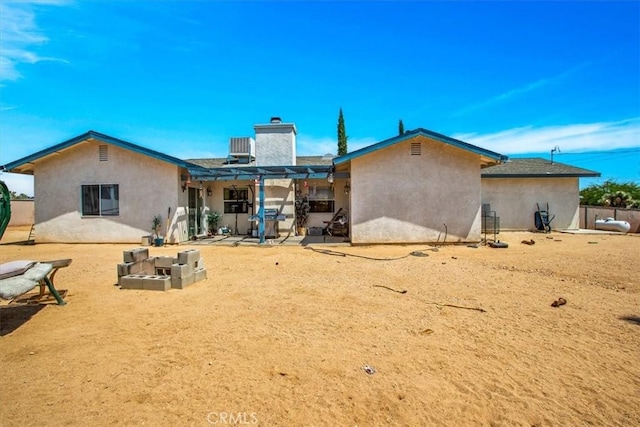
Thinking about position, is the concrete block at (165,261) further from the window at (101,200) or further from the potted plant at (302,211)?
the potted plant at (302,211)

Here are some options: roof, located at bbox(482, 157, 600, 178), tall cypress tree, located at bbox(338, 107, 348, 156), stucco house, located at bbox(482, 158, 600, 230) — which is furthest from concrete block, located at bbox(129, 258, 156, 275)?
tall cypress tree, located at bbox(338, 107, 348, 156)

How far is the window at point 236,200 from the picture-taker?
14711mm

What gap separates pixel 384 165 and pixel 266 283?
22.1ft

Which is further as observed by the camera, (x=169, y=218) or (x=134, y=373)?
(x=169, y=218)

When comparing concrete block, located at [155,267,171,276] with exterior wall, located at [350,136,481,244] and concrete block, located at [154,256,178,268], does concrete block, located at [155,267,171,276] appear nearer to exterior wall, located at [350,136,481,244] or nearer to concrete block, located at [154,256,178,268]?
concrete block, located at [154,256,178,268]

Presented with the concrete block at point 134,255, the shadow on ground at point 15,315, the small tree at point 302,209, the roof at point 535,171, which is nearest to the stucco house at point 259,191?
the small tree at point 302,209

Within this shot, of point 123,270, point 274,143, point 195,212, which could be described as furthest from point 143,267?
point 274,143

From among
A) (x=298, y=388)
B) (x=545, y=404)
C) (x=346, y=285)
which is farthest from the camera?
(x=346, y=285)

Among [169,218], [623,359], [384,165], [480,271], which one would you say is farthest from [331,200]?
[623,359]

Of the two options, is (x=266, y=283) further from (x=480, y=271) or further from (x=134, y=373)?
(x=480, y=271)

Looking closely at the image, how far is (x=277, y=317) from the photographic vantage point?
4297 millimetres

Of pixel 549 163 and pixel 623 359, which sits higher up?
pixel 549 163

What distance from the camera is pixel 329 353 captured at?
328 cm

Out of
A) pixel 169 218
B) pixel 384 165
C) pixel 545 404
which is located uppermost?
pixel 384 165
